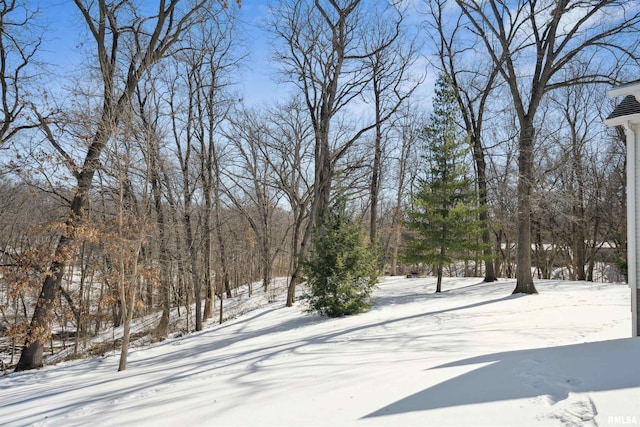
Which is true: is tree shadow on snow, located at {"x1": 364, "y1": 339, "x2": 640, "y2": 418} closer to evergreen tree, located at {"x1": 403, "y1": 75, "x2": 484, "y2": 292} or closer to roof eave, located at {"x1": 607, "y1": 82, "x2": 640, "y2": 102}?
roof eave, located at {"x1": 607, "y1": 82, "x2": 640, "y2": 102}

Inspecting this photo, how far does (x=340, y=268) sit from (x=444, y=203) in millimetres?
5379

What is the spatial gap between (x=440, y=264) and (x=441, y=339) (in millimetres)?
7607

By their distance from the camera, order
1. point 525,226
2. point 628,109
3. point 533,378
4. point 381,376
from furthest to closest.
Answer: point 525,226 < point 628,109 < point 381,376 < point 533,378

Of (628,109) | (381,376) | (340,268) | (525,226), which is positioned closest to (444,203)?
(525,226)

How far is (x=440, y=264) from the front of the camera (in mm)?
14789

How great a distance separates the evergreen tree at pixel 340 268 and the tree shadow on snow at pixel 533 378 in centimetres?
638

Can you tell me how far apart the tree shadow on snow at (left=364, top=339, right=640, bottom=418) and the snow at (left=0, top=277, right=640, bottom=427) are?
2 cm

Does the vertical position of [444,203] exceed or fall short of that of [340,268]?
→ it exceeds it

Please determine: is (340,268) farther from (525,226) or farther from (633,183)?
(633,183)

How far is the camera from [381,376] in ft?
16.6

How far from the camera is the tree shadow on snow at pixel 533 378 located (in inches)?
153

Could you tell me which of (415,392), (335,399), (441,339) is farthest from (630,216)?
(335,399)

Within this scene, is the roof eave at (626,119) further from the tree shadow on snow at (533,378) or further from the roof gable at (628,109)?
the tree shadow on snow at (533,378)

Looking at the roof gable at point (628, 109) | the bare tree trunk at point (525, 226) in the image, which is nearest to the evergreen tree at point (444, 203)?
the bare tree trunk at point (525, 226)
